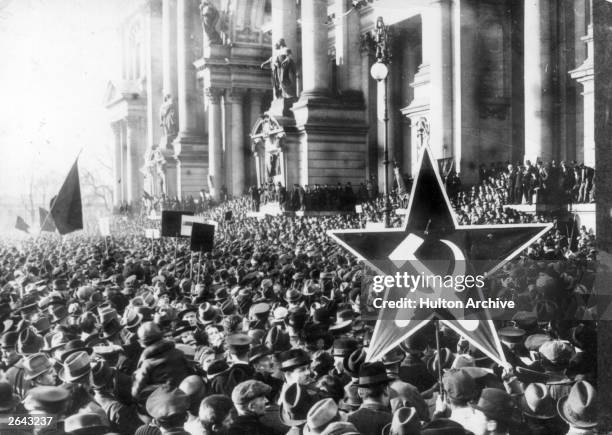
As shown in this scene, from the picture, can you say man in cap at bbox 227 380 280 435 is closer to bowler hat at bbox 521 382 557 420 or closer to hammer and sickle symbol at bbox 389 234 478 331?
bowler hat at bbox 521 382 557 420

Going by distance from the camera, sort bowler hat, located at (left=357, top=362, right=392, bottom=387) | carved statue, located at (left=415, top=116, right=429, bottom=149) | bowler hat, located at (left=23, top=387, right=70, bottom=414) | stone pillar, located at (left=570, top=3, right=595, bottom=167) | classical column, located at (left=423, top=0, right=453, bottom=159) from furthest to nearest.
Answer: carved statue, located at (left=415, top=116, right=429, bottom=149) → classical column, located at (left=423, top=0, right=453, bottom=159) → stone pillar, located at (left=570, top=3, right=595, bottom=167) → bowler hat, located at (left=23, top=387, right=70, bottom=414) → bowler hat, located at (left=357, top=362, right=392, bottom=387)

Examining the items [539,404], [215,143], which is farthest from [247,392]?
[215,143]

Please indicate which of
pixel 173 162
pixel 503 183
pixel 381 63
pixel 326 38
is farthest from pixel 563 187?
pixel 173 162

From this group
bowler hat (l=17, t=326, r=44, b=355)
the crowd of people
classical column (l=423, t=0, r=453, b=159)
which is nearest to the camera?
bowler hat (l=17, t=326, r=44, b=355)

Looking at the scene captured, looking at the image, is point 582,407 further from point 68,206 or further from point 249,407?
point 68,206

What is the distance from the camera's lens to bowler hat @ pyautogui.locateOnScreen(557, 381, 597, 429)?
15.8ft

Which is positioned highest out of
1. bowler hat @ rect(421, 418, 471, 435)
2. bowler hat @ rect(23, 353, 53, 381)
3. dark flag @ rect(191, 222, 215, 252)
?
dark flag @ rect(191, 222, 215, 252)

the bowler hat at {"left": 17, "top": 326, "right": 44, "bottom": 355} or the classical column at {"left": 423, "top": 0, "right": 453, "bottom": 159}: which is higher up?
the classical column at {"left": 423, "top": 0, "right": 453, "bottom": 159}

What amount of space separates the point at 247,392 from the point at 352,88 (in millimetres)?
29905

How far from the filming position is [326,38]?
33.3 meters

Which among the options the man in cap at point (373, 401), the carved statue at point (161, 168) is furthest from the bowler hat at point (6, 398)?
the carved statue at point (161, 168)

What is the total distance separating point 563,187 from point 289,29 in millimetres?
20165

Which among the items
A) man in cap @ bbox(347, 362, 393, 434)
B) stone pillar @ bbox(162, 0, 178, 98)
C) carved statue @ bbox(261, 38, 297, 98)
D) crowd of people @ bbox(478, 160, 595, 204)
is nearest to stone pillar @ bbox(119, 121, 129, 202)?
stone pillar @ bbox(162, 0, 178, 98)

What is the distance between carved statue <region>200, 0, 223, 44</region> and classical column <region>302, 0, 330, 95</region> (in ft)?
39.3
